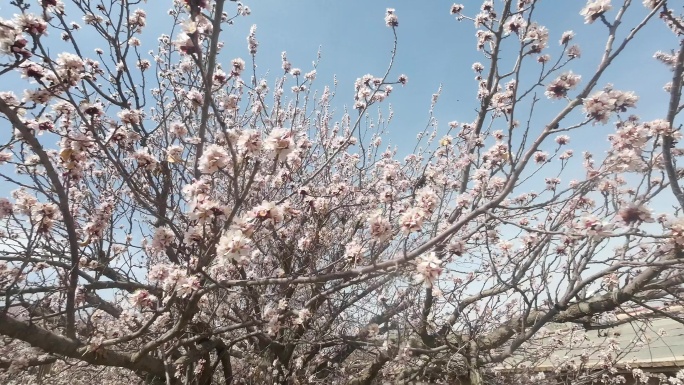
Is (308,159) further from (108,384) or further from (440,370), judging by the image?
(108,384)

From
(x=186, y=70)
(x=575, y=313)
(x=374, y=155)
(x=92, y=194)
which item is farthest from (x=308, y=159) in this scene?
(x=575, y=313)

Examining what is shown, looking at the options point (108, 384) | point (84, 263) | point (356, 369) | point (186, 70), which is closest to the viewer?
point (84, 263)

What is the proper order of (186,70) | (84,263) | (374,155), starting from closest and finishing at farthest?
1. (84,263)
2. (186,70)
3. (374,155)

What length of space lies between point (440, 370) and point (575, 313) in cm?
192

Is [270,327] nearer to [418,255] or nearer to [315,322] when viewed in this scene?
[315,322]

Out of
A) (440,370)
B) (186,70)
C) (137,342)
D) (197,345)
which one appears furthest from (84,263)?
(440,370)

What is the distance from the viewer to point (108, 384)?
23.6ft

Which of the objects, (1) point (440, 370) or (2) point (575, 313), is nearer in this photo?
(2) point (575, 313)

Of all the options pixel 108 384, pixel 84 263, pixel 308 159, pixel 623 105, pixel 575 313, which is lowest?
pixel 108 384

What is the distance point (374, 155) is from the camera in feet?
26.7

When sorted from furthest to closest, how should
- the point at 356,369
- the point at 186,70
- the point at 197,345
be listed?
the point at 356,369
the point at 186,70
the point at 197,345

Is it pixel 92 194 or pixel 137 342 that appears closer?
pixel 137 342

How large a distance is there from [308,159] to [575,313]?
15.1 ft

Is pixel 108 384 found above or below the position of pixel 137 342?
below
